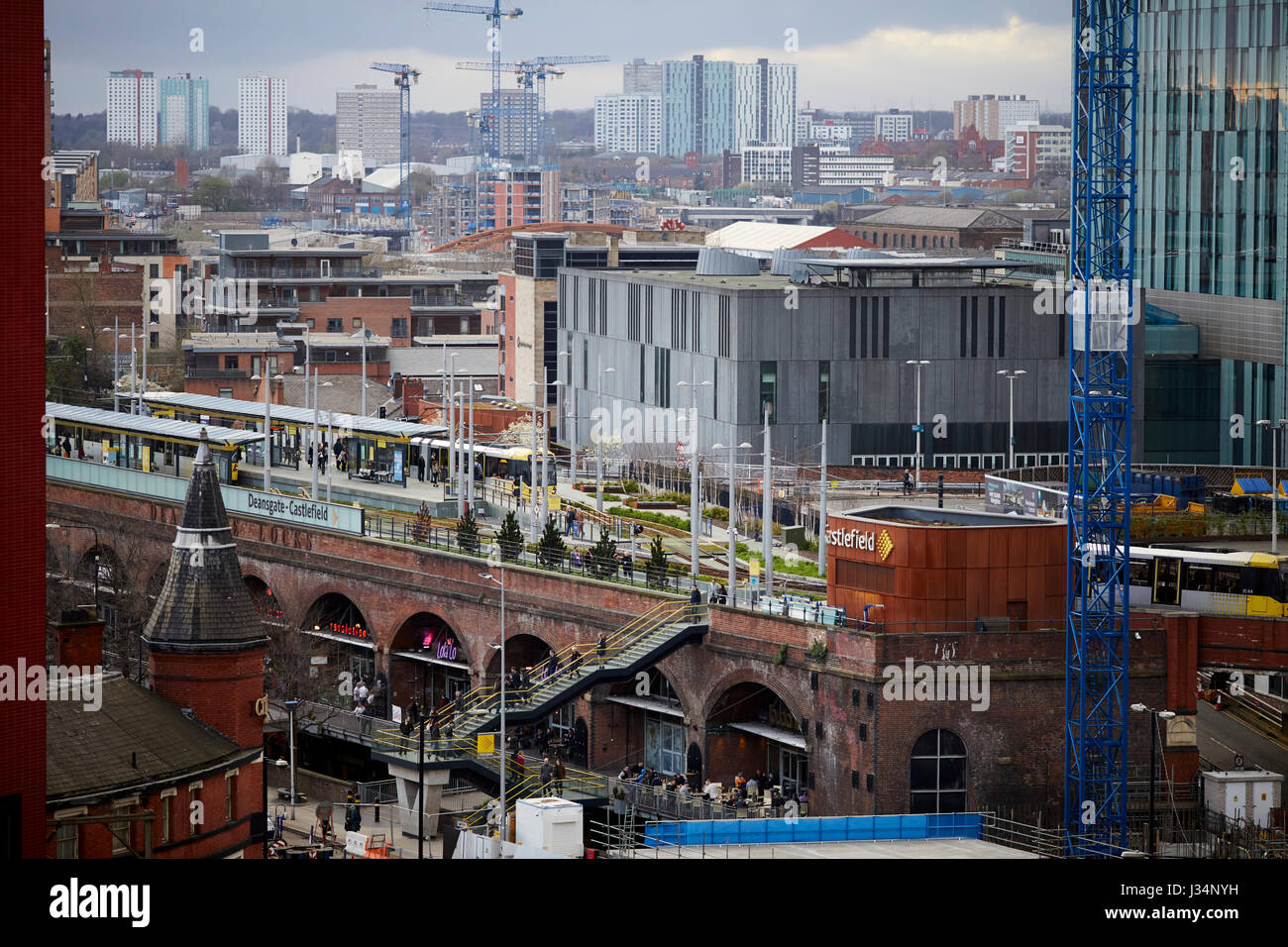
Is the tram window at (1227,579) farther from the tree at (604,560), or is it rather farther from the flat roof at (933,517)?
the tree at (604,560)

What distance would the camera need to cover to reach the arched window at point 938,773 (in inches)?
2105

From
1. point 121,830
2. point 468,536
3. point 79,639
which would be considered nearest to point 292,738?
point 468,536

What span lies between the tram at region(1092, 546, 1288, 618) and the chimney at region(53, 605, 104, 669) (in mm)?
26494

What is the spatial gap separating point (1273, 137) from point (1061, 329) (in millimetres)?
16122

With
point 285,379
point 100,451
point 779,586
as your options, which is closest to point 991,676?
point 779,586

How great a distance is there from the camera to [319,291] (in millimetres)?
151625

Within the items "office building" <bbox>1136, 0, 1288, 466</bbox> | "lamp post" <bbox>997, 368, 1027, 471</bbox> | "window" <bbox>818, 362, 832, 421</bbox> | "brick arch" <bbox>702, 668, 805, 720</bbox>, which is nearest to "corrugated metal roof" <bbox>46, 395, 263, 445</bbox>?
"window" <bbox>818, 362, 832, 421</bbox>

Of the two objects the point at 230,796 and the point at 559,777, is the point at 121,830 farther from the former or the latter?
the point at 559,777

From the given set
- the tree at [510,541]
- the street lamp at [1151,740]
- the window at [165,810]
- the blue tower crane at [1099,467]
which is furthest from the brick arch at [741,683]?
the window at [165,810]

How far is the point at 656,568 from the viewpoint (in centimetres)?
6262

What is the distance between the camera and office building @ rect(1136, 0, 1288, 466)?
101 meters

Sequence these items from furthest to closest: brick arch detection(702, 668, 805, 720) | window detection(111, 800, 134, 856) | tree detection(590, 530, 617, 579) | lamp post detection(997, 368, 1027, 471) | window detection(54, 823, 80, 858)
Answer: lamp post detection(997, 368, 1027, 471), tree detection(590, 530, 617, 579), brick arch detection(702, 668, 805, 720), window detection(111, 800, 134, 856), window detection(54, 823, 80, 858)

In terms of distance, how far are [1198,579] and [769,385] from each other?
36.8 m

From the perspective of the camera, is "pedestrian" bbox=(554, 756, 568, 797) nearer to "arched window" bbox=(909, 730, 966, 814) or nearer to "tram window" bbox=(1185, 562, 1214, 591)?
"arched window" bbox=(909, 730, 966, 814)
